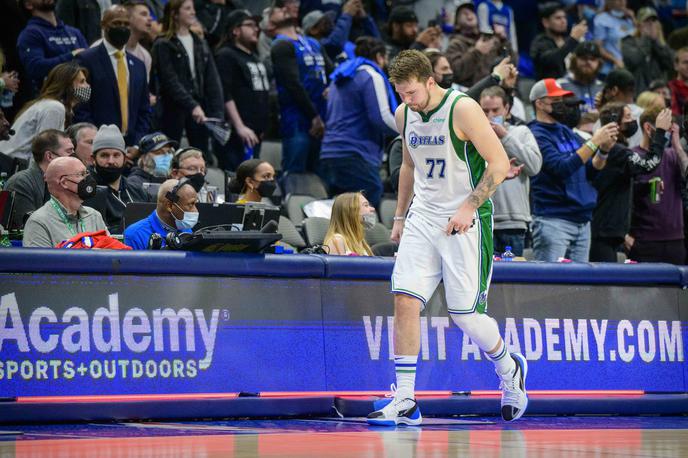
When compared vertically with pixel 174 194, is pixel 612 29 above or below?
above

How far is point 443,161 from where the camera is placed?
755cm

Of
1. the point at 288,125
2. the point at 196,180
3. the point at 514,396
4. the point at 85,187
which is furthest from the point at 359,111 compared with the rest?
the point at 514,396

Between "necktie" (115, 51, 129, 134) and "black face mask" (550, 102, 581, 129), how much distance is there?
4178 millimetres

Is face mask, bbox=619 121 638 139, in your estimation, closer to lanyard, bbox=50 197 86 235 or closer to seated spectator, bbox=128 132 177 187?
seated spectator, bbox=128 132 177 187

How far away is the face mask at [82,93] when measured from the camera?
1123 cm

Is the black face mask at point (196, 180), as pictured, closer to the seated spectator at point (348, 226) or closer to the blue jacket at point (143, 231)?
the blue jacket at point (143, 231)

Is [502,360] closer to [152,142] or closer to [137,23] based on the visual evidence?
[152,142]

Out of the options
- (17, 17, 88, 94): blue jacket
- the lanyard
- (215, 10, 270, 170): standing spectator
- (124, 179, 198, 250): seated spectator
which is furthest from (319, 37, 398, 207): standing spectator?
the lanyard

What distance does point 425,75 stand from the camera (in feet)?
24.4

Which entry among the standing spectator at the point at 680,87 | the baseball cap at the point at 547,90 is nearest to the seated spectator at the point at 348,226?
the baseball cap at the point at 547,90

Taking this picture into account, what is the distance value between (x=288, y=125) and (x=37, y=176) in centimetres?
441

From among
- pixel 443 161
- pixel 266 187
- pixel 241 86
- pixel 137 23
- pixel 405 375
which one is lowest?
pixel 405 375

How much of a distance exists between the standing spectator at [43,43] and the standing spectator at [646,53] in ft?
28.6

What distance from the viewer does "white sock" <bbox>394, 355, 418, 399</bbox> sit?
7340 mm
